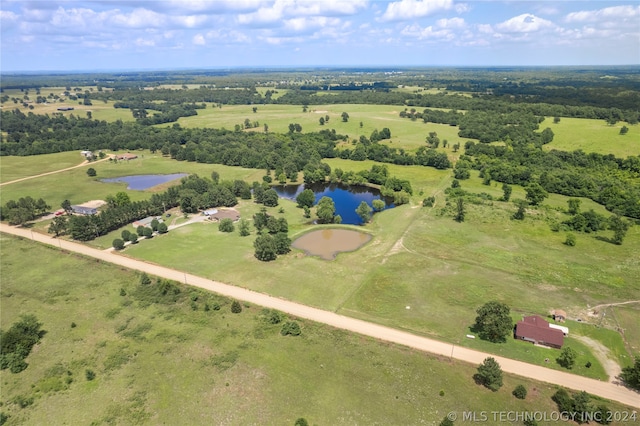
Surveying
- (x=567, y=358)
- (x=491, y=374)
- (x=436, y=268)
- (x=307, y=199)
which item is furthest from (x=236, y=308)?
(x=307, y=199)

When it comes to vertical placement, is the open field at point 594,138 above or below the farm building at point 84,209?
above

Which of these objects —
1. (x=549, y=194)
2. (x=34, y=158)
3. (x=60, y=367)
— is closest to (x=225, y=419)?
(x=60, y=367)

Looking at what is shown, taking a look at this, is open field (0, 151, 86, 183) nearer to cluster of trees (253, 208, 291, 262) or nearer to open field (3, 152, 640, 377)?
open field (3, 152, 640, 377)

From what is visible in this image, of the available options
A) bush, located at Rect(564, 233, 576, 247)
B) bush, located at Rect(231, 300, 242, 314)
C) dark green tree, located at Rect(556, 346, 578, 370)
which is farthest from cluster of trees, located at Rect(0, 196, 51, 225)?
bush, located at Rect(564, 233, 576, 247)

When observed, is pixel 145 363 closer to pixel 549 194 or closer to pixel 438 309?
pixel 438 309

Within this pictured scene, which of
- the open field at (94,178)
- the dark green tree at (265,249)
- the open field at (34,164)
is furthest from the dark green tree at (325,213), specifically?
the open field at (34,164)

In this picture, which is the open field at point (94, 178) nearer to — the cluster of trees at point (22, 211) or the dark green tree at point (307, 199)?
the cluster of trees at point (22, 211)
